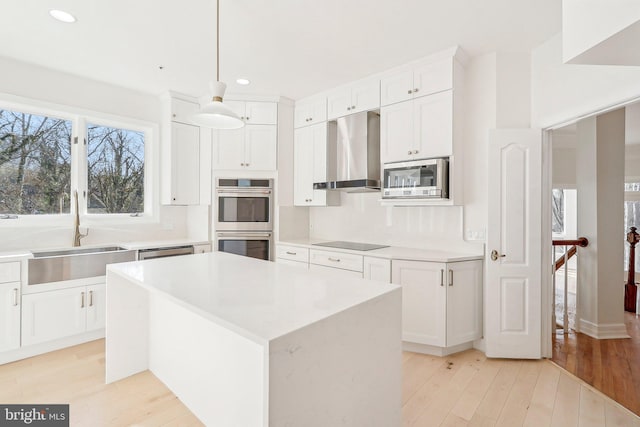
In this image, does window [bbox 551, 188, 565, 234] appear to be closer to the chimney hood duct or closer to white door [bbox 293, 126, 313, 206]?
the chimney hood duct

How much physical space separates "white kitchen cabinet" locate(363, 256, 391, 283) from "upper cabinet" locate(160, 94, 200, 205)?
229 centimetres

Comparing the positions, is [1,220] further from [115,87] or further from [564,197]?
[564,197]

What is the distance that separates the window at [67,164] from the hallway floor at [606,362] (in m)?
4.78

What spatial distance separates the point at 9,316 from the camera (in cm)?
264

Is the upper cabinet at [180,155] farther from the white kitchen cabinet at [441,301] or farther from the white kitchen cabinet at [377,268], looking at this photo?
the white kitchen cabinet at [441,301]

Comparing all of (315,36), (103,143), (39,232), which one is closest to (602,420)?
(315,36)

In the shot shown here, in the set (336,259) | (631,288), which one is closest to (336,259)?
(336,259)

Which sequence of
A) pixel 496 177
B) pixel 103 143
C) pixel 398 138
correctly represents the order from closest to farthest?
pixel 496 177 → pixel 398 138 → pixel 103 143

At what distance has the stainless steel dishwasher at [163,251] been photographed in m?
3.42

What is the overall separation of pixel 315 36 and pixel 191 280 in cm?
212

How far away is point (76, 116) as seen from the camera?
346 cm

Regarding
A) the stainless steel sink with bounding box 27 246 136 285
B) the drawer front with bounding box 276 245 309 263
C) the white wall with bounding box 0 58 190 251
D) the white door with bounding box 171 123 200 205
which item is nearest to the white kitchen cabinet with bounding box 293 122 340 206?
the drawer front with bounding box 276 245 309 263

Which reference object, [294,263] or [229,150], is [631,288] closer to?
[294,263]

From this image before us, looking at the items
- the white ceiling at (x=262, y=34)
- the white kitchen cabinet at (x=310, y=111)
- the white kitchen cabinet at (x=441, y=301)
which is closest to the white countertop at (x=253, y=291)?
the white kitchen cabinet at (x=441, y=301)
